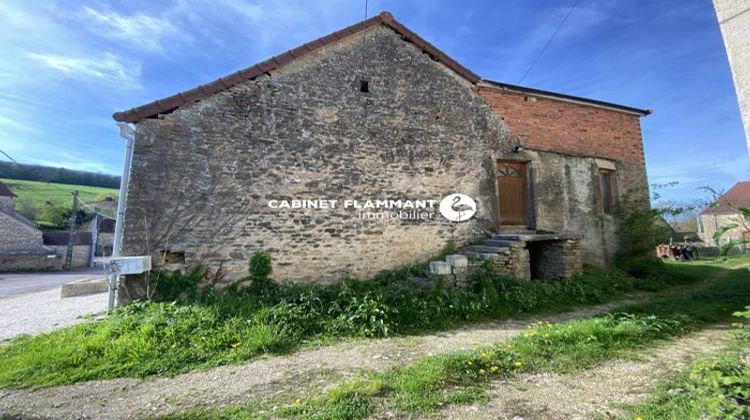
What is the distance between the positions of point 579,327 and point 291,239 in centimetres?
568

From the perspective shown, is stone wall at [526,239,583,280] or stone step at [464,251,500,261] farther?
stone wall at [526,239,583,280]

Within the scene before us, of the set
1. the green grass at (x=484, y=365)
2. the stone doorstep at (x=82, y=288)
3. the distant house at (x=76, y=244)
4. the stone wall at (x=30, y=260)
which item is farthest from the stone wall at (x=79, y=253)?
the green grass at (x=484, y=365)

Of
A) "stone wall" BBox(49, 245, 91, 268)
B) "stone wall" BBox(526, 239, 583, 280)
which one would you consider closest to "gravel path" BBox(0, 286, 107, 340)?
"stone wall" BBox(526, 239, 583, 280)

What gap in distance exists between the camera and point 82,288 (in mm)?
8789

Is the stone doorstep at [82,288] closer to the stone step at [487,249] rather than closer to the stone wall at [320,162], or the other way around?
the stone wall at [320,162]

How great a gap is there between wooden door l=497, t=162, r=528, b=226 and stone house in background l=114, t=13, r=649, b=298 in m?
0.04

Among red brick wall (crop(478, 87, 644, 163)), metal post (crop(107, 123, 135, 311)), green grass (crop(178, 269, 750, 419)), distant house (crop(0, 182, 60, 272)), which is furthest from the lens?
distant house (crop(0, 182, 60, 272))

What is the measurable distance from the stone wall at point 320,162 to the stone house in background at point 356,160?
0.09 ft

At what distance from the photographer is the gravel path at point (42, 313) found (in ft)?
17.5

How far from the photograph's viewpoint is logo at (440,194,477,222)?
8180 millimetres

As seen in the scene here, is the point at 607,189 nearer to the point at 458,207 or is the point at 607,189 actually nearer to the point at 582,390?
the point at 458,207

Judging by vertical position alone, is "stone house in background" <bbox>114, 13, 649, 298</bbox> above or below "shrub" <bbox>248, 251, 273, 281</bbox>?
above

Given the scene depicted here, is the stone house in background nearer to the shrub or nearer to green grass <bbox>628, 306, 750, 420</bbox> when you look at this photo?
the shrub

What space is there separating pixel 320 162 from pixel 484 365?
18.0ft
